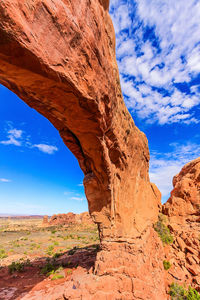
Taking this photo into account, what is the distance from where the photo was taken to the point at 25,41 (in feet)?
9.81

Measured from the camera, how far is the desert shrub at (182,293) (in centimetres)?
747

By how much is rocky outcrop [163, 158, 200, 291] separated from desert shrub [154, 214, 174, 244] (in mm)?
344

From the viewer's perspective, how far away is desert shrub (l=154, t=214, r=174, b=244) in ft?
36.9

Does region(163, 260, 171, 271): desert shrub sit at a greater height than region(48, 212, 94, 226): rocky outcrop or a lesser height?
lesser

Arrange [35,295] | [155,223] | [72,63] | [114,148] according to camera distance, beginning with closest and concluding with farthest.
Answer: [72,63]
[35,295]
[114,148]
[155,223]

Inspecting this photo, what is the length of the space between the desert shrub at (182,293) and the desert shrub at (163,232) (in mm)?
3178

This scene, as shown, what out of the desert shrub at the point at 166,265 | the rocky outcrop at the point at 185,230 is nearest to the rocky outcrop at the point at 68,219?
the rocky outcrop at the point at 185,230

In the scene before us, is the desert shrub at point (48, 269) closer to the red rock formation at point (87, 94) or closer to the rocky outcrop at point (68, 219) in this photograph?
the red rock formation at point (87, 94)

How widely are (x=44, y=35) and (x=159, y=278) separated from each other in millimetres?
11924

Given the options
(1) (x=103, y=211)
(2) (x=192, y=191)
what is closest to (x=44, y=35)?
(1) (x=103, y=211)

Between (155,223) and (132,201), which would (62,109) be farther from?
(155,223)

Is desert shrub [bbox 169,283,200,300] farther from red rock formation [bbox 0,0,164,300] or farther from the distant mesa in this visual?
the distant mesa

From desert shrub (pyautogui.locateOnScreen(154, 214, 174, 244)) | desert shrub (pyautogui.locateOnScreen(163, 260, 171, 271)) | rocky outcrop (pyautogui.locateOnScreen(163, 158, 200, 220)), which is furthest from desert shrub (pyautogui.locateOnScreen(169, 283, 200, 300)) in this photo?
rocky outcrop (pyautogui.locateOnScreen(163, 158, 200, 220))

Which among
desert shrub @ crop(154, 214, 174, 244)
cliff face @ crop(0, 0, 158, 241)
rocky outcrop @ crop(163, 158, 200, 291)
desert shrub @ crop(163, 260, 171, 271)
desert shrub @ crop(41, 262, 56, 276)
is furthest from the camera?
desert shrub @ crop(154, 214, 174, 244)
